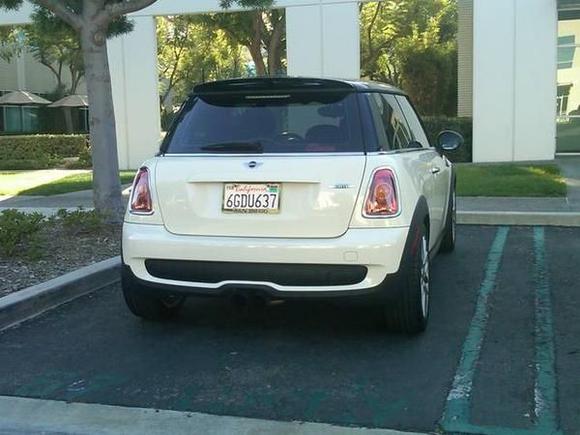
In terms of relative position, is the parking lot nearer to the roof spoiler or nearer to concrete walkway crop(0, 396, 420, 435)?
concrete walkway crop(0, 396, 420, 435)

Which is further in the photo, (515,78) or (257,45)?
(257,45)

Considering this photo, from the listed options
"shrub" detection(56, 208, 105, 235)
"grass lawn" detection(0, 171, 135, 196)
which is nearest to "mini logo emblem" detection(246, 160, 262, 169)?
"shrub" detection(56, 208, 105, 235)

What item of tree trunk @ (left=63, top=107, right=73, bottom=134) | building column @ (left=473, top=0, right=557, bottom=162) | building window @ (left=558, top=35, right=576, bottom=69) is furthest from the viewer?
tree trunk @ (left=63, top=107, right=73, bottom=134)

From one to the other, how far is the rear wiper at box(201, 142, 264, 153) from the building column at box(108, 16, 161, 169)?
47.7 ft

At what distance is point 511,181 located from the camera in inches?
472

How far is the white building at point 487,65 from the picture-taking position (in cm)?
1616

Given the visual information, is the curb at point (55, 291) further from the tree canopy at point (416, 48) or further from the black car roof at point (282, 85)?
the tree canopy at point (416, 48)

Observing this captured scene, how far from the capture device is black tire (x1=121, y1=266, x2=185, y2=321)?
15.6 feet

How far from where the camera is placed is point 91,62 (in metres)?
8.15

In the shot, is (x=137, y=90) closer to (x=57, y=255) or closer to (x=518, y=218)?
(x=518, y=218)

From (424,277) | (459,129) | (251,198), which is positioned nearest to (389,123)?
(424,277)

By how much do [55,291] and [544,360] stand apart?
3.60 metres

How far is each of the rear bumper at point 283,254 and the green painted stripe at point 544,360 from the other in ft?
3.28

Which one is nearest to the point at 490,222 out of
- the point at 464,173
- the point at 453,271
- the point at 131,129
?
the point at 453,271
